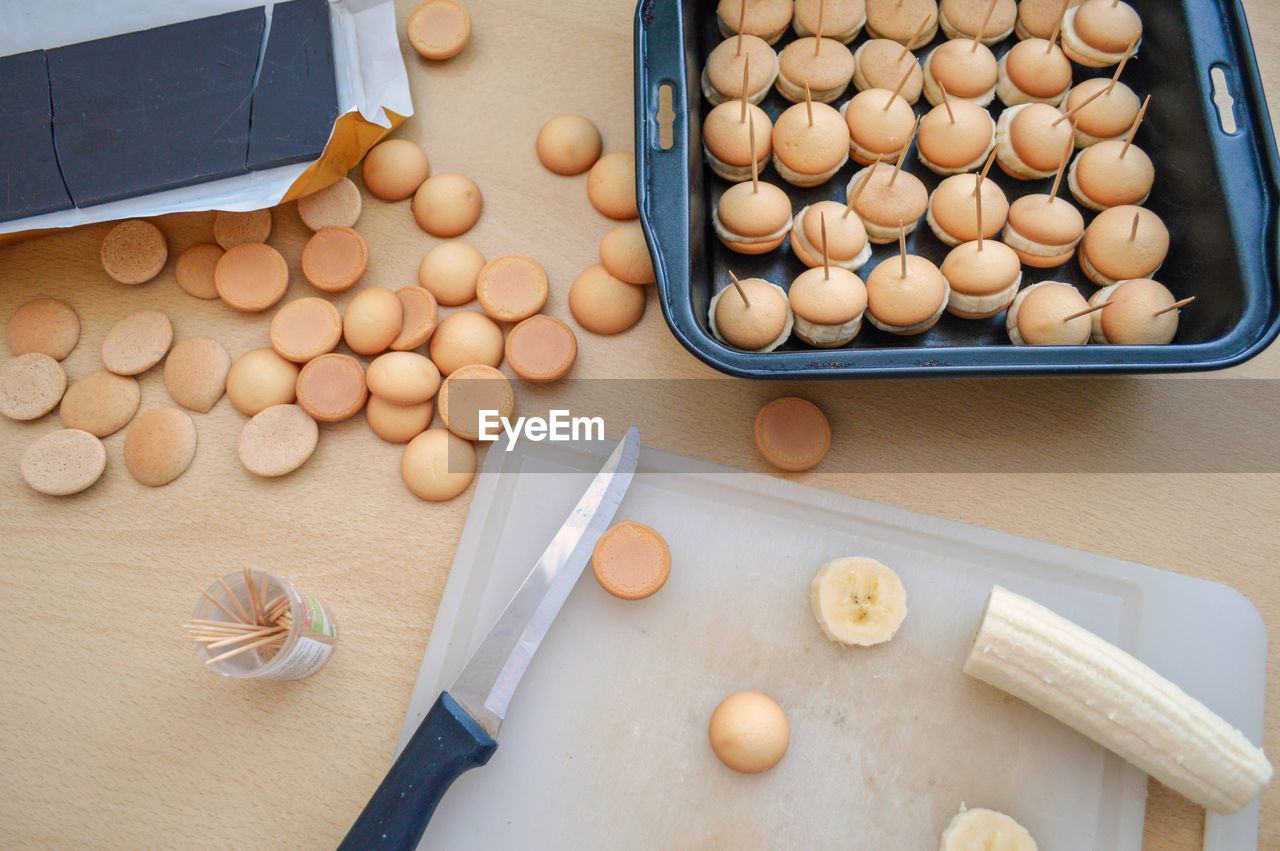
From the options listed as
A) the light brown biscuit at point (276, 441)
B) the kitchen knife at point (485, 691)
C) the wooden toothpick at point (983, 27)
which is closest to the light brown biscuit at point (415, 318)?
the light brown biscuit at point (276, 441)

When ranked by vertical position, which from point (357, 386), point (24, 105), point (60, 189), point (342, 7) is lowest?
point (357, 386)

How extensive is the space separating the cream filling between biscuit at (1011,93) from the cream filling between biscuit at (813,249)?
0.42 m

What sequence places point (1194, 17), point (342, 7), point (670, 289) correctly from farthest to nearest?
point (342, 7), point (1194, 17), point (670, 289)

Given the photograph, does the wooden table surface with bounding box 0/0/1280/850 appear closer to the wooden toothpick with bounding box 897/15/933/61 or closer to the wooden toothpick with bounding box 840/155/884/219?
the wooden toothpick with bounding box 840/155/884/219

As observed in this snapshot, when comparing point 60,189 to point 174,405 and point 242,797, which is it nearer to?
point 174,405

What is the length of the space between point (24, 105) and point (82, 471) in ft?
2.33

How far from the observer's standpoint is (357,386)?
5.70 feet

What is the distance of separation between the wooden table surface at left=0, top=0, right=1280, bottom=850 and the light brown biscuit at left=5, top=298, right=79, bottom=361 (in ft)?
0.10

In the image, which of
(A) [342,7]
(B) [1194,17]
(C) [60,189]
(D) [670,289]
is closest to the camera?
(D) [670,289]

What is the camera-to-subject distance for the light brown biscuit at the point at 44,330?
1812 millimetres

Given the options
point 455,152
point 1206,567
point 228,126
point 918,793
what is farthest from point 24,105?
point 1206,567

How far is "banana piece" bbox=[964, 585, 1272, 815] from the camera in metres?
1.43

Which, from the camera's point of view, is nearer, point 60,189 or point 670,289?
point 670,289

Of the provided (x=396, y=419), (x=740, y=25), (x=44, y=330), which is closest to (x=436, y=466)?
(x=396, y=419)
